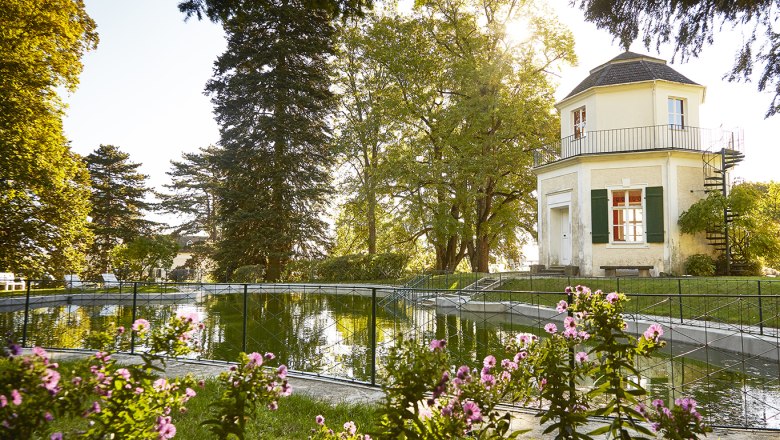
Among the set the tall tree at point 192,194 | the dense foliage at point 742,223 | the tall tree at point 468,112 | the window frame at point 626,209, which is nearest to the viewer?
the dense foliage at point 742,223

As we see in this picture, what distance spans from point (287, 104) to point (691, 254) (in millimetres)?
20771

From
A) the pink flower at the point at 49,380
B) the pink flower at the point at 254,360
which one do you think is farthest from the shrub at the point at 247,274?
the pink flower at the point at 49,380

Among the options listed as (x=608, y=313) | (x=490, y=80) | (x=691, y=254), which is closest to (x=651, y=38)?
(x=608, y=313)

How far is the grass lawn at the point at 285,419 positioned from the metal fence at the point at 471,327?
0.86 m

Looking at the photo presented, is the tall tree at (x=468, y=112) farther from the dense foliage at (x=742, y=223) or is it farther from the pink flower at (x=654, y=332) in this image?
the pink flower at (x=654, y=332)

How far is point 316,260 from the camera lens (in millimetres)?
26859

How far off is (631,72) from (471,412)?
20.5 meters

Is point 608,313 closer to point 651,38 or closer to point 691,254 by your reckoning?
point 651,38

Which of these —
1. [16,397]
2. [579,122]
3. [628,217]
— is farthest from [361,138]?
[16,397]

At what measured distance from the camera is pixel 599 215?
1794cm

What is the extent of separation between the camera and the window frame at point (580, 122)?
19783mm

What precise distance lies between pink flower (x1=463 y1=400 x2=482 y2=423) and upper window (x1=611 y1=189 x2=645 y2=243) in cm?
1752

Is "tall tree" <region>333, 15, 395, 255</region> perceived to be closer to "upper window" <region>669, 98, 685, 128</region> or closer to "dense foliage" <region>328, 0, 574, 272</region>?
"dense foliage" <region>328, 0, 574, 272</region>

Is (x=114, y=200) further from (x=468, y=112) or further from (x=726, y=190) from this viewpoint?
(x=726, y=190)
